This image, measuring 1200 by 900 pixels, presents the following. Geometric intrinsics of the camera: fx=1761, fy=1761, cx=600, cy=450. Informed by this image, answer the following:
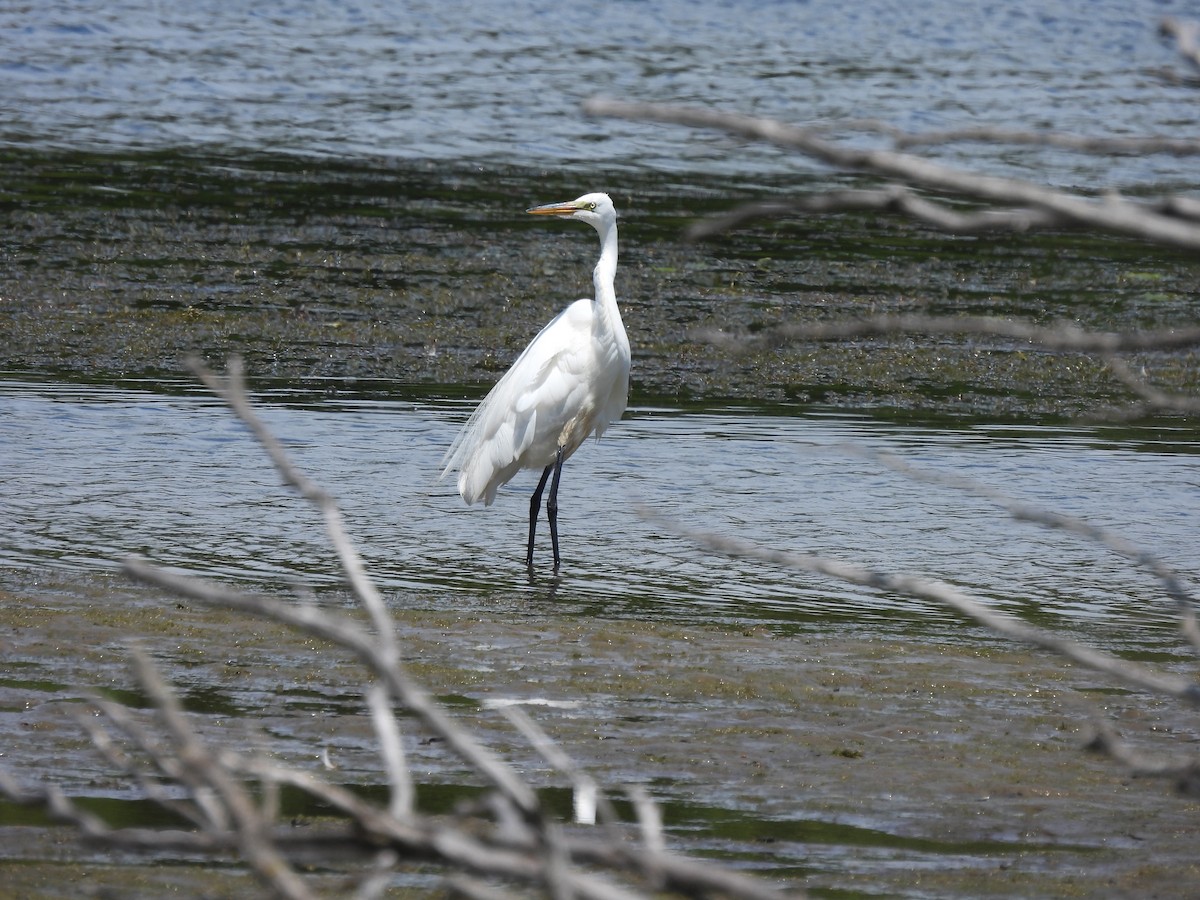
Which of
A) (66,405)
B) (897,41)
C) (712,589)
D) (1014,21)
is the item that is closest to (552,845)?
(712,589)

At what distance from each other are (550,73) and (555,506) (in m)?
15.6

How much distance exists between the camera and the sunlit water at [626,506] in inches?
267

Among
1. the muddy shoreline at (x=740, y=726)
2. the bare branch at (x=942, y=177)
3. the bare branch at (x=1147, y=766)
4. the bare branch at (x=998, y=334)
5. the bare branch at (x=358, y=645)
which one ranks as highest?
the bare branch at (x=942, y=177)

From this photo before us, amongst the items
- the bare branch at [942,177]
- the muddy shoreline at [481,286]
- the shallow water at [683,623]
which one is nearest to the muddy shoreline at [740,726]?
the shallow water at [683,623]

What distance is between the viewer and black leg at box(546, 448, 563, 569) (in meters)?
7.20

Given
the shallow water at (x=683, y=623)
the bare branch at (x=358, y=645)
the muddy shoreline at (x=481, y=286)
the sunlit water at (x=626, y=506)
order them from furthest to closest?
the muddy shoreline at (x=481, y=286) → the sunlit water at (x=626, y=506) → the shallow water at (x=683, y=623) → the bare branch at (x=358, y=645)

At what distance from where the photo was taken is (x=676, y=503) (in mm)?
7871

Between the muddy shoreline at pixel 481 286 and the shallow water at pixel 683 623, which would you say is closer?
the shallow water at pixel 683 623

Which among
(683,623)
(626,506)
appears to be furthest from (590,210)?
(683,623)

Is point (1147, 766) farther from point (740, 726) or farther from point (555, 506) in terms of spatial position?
point (555, 506)

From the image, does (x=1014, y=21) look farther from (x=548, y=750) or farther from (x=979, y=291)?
(x=548, y=750)

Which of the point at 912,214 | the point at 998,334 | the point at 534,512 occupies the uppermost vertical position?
the point at 912,214

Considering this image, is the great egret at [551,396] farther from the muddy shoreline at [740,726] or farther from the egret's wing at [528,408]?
the muddy shoreline at [740,726]

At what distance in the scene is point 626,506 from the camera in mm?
8133
